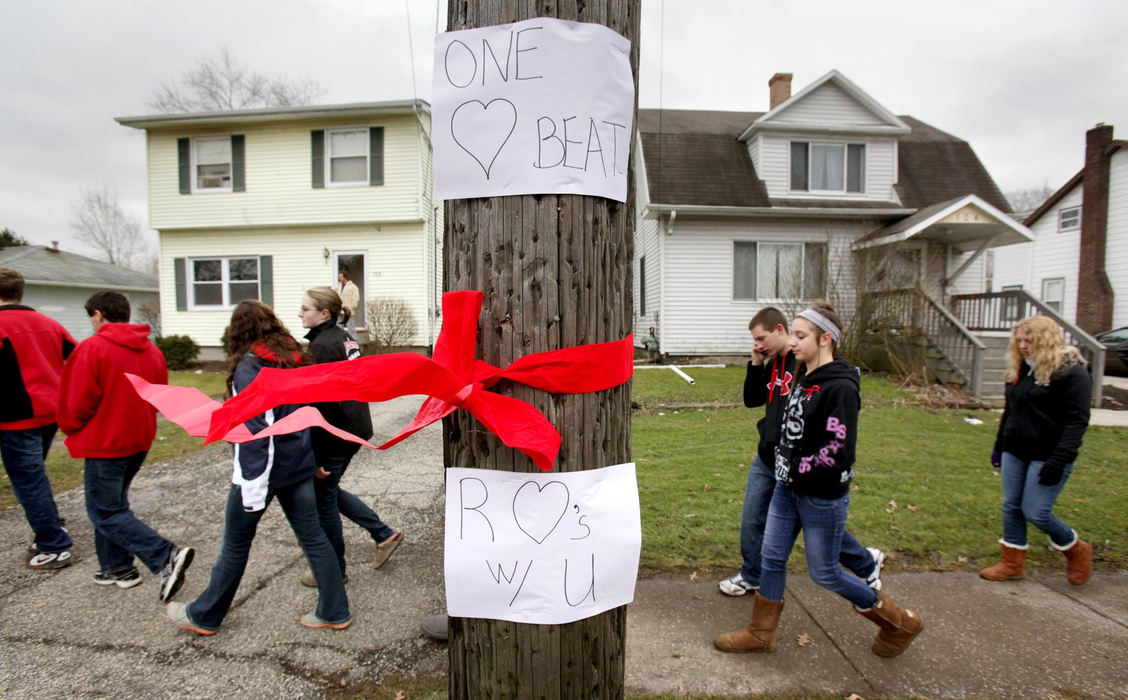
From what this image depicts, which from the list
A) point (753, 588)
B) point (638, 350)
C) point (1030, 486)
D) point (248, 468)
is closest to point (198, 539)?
point (248, 468)

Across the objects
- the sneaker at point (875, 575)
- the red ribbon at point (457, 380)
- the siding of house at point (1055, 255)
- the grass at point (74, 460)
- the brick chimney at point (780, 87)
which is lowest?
the grass at point (74, 460)

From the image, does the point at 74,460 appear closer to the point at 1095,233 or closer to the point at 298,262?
the point at 298,262

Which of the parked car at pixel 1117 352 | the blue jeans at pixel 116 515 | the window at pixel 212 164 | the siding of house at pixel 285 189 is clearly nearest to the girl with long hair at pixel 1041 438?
the blue jeans at pixel 116 515

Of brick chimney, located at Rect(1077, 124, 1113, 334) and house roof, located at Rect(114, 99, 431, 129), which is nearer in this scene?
house roof, located at Rect(114, 99, 431, 129)

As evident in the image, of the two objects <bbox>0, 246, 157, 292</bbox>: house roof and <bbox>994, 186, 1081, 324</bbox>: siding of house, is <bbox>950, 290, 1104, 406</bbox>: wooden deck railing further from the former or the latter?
<bbox>0, 246, 157, 292</bbox>: house roof

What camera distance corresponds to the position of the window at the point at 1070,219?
21312 mm

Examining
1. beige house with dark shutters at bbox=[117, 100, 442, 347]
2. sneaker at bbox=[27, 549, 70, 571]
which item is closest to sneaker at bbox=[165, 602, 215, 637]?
sneaker at bbox=[27, 549, 70, 571]

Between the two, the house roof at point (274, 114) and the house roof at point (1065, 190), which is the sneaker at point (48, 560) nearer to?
the house roof at point (274, 114)

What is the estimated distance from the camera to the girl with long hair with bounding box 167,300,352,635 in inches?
116

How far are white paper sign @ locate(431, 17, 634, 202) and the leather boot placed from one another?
2620 mm

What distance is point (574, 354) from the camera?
1.37 meters

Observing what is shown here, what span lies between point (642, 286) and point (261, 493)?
49.9ft

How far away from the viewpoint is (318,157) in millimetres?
15734

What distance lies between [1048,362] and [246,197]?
1747cm
